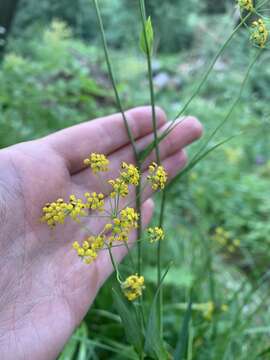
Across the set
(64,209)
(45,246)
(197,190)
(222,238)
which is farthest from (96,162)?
(197,190)

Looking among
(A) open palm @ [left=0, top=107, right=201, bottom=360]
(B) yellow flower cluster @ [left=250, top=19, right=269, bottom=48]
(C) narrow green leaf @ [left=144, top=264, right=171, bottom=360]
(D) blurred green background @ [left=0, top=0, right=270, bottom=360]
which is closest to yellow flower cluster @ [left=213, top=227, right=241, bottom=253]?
(D) blurred green background @ [left=0, top=0, right=270, bottom=360]

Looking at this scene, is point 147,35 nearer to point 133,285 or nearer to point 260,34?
point 260,34

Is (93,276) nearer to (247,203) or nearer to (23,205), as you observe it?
(23,205)

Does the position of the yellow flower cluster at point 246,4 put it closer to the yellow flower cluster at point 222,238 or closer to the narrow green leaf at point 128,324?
the narrow green leaf at point 128,324

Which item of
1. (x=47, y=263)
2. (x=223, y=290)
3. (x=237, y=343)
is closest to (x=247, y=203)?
(x=223, y=290)

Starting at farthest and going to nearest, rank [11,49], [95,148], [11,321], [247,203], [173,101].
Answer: [173,101] < [11,49] < [247,203] < [95,148] < [11,321]

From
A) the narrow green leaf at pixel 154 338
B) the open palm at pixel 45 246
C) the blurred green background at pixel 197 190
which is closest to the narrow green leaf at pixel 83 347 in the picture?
the blurred green background at pixel 197 190
